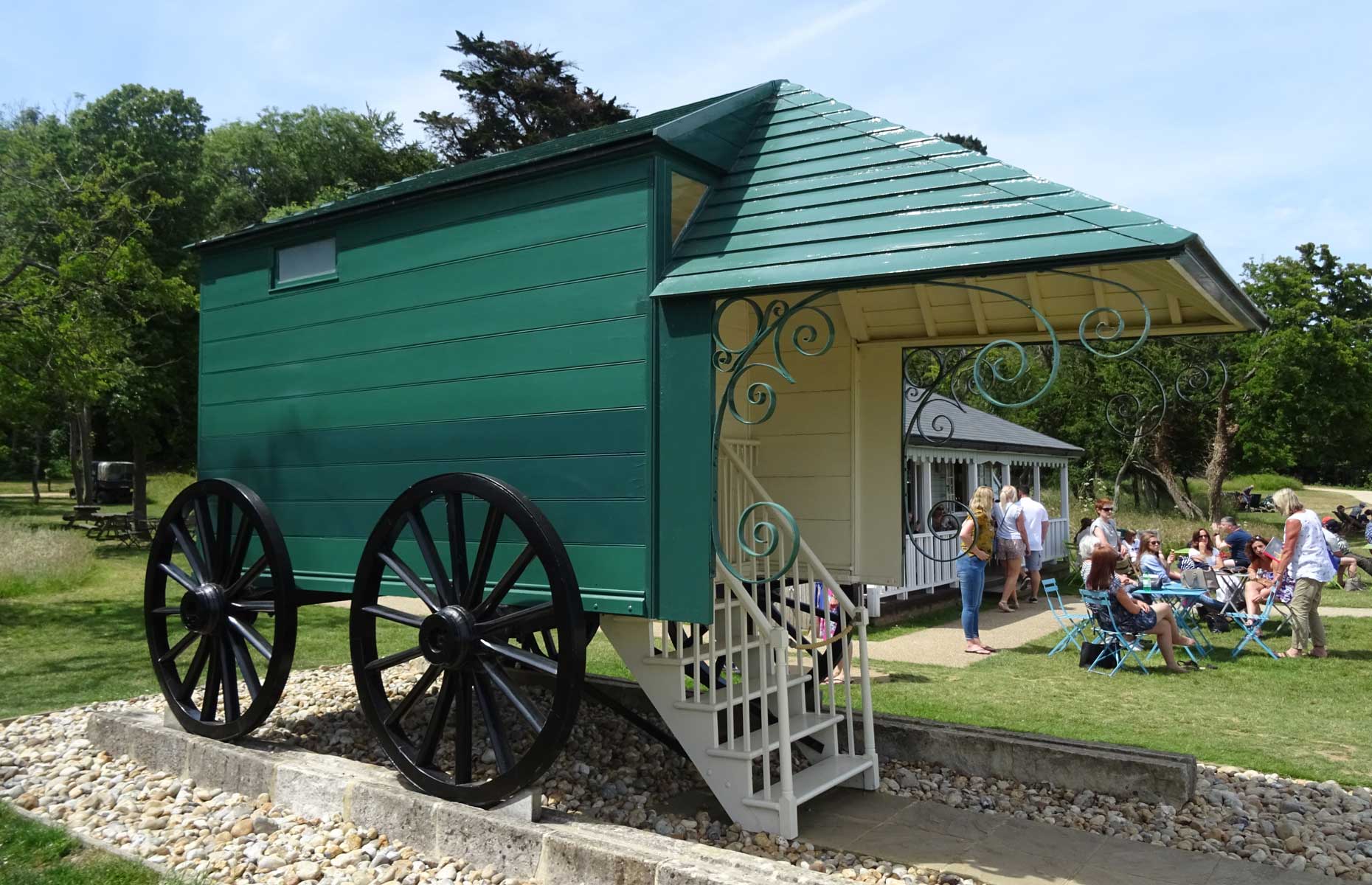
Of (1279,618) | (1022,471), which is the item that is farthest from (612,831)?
(1022,471)

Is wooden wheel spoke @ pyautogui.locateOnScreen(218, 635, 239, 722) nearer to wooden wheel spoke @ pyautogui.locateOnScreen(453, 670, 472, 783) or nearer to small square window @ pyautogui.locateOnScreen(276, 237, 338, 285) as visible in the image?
wooden wheel spoke @ pyautogui.locateOnScreen(453, 670, 472, 783)

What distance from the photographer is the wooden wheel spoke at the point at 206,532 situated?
5879 millimetres

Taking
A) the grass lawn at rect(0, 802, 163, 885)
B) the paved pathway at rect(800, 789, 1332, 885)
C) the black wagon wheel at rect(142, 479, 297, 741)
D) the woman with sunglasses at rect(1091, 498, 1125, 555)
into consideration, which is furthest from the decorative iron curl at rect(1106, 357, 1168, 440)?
the woman with sunglasses at rect(1091, 498, 1125, 555)

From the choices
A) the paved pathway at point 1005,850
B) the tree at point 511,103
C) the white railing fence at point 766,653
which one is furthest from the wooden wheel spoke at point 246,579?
the tree at point 511,103

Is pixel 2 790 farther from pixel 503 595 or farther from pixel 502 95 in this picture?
pixel 502 95

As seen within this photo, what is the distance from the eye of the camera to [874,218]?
13.3 feet

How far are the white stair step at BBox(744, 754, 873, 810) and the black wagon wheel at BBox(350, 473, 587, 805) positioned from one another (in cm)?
99

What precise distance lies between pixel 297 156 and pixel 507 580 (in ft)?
121

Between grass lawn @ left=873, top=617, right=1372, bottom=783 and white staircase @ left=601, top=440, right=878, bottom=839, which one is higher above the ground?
white staircase @ left=601, top=440, right=878, bottom=839

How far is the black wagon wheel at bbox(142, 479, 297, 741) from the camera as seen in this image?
5352 millimetres

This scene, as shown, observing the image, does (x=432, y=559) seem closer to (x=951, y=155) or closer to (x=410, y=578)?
(x=410, y=578)

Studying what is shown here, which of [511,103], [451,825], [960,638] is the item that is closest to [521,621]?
[451,825]

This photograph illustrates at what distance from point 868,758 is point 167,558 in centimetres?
448

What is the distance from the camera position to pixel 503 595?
454 cm
